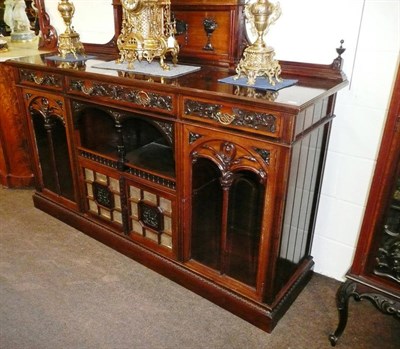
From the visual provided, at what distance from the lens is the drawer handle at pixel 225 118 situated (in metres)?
1.40

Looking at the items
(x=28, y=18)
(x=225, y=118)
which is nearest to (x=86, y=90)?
(x=225, y=118)

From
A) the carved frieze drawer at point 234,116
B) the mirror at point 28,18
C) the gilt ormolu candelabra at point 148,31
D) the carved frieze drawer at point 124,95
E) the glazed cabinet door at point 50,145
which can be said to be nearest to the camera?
the carved frieze drawer at point 234,116

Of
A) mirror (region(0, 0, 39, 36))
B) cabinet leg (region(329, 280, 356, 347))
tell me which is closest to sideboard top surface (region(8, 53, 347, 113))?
cabinet leg (region(329, 280, 356, 347))

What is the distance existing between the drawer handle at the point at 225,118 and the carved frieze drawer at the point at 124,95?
23 centimetres

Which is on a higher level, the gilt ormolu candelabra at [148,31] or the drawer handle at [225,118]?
the gilt ormolu candelabra at [148,31]

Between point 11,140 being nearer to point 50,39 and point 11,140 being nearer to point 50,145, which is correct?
point 50,145

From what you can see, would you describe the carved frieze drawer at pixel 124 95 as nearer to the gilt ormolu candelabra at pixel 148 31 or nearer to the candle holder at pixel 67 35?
the gilt ormolu candelabra at pixel 148 31

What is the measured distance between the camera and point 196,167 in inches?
65.4

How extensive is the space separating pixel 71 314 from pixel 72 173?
2.73ft

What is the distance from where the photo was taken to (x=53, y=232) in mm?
2338

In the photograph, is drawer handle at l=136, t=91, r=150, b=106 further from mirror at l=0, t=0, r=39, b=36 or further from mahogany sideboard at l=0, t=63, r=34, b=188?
mirror at l=0, t=0, r=39, b=36

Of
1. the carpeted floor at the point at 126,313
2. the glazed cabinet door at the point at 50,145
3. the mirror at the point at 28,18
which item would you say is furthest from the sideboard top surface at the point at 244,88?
the mirror at the point at 28,18

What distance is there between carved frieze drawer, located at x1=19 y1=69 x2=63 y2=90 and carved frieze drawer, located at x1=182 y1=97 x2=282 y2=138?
2.90 feet

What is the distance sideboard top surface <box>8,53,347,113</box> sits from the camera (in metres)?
1.32
